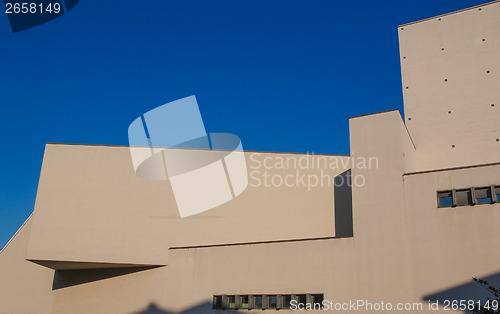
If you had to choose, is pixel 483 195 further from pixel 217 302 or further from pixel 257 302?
pixel 217 302

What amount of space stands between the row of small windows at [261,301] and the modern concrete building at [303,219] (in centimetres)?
4

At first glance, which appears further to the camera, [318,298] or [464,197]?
[318,298]

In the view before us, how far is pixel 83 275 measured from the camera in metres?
26.8

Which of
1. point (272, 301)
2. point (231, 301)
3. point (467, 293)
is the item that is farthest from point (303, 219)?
point (467, 293)

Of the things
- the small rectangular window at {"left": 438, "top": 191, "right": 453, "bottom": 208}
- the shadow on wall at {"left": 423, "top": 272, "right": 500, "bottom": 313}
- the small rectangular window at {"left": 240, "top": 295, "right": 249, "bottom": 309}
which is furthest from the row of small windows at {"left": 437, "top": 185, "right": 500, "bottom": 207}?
the small rectangular window at {"left": 240, "top": 295, "right": 249, "bottom": 309}

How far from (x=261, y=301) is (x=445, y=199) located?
871cm

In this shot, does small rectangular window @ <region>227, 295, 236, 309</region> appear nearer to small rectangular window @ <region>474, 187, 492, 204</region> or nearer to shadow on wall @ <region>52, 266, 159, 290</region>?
shadow on wall @ <region>52, 266, 159, 290</region>

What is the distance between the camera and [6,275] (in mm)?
28500

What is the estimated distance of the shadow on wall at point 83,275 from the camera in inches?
1012

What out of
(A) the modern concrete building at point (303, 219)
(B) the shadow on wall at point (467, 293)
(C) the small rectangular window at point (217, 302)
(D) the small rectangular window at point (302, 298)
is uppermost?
(A) the modern concrete building at point (303, 219)

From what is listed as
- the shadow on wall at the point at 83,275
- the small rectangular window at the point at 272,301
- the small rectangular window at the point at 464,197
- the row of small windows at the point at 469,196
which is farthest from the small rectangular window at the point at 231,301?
the small rectangular window at the point at 464,197

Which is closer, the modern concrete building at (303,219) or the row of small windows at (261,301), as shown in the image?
the modern concrete building at (303,219)

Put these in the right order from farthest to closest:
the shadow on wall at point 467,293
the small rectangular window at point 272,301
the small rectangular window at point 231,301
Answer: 1. the small rectangular window at point 231,301
2. the small rectangular window at point 272,301
3. the shadow on wall at point 467,293

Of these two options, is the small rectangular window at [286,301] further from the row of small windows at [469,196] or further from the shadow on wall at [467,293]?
the row of small windows at [469,196]
